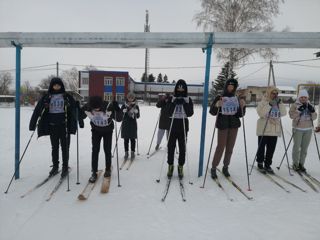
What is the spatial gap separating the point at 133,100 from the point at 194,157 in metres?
2.11

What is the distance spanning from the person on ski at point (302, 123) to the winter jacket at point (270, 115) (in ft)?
1.17

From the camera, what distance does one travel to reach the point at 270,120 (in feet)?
14.8

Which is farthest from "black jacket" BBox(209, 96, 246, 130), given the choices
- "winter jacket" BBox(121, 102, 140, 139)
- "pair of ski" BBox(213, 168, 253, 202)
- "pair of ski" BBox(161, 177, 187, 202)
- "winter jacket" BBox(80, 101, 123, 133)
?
"winter jacket" BBox(121, 102, 140, 139)

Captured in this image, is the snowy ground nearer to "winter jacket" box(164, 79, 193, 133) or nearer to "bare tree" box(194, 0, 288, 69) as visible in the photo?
"winter jacket" box(164, 79, 193, 133)

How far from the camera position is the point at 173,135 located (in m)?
4.21

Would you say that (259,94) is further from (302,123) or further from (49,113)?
(49,113)

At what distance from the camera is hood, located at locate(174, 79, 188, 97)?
4.20m

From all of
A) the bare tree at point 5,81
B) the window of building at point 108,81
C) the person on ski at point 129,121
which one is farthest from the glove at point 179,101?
the bare tree at point 5,81

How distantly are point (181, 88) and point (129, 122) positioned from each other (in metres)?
1.78

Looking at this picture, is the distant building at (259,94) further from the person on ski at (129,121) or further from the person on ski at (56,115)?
the person on ski at (56,115)

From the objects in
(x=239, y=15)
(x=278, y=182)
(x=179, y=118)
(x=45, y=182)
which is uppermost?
(x=239, y=15)

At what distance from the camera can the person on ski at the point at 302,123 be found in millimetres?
4625

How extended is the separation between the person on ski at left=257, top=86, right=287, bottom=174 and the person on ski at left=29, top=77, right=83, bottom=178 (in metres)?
3.55

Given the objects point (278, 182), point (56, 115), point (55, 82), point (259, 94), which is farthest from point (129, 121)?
point (259, 94)
